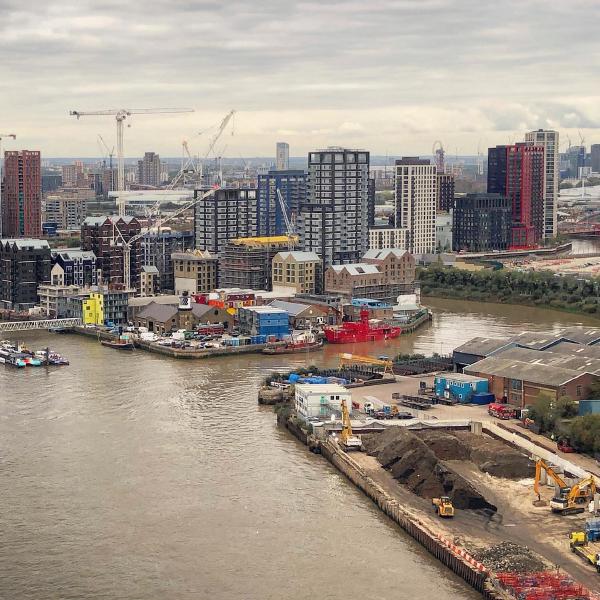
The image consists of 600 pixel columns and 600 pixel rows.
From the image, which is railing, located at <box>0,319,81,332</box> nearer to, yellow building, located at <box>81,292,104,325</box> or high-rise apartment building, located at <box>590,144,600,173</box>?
yellow building, located at <box>81,292,104,325</box>

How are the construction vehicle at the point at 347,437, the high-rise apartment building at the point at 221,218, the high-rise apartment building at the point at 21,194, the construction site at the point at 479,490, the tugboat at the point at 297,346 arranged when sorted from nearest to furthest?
the construction site at the point at 479,490 → the construction vehicle at the point at 347,437 → the tugboat at the point at 297,346 → the high-rise apartment building at the point at 221,218 → the high-rise apartment building at the point at 21,194

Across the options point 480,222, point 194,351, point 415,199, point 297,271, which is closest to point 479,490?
point 194,351

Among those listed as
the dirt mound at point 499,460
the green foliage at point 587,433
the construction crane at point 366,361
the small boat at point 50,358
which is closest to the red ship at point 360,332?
the construction crane at point 366,361

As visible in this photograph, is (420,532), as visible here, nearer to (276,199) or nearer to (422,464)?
(422,464)

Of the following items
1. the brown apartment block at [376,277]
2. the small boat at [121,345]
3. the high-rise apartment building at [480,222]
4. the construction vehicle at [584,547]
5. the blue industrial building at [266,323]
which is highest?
the high-rise apartment building at [480,222]

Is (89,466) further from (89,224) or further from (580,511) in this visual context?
(89,224)

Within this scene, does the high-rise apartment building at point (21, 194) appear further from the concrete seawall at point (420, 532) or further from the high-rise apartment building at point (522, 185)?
the concrete seawall at point (420, 532)

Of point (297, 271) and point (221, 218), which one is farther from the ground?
point (221, 218)
